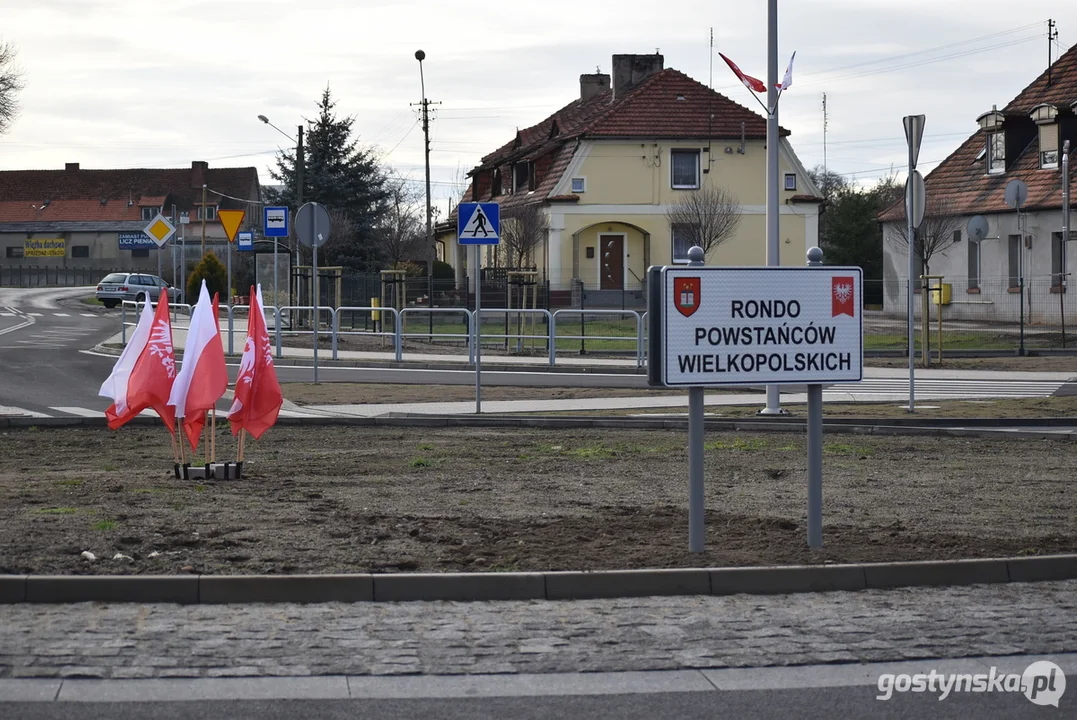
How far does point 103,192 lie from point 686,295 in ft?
350

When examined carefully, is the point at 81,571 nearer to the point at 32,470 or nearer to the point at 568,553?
the point at 568,553

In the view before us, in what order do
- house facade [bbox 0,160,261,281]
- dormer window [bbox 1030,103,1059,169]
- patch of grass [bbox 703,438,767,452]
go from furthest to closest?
house facade [bbox 0,160,261,281]
dormer window [bbox 1030,103,1059,169]
patch of grass [bbox 703,438,767,452]

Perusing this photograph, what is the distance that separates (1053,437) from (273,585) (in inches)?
403

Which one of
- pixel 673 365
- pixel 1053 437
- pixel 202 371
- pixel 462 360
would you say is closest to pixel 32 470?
pixel 202 371

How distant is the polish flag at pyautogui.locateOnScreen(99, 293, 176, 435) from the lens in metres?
11.0

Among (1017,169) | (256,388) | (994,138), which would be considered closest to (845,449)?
(256,388)

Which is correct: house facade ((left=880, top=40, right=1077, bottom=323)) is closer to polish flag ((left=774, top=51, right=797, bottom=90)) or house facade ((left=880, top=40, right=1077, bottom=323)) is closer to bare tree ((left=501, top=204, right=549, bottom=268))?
bare tree ((left=501, top=204, right=549, bottom=268))

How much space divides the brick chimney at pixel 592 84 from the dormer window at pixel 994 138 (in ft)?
81.7

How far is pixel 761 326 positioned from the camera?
808cm

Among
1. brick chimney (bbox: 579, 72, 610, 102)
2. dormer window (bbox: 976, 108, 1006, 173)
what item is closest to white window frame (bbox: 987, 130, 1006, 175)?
dormer window (bbox: 976, 108, 1006, 173)

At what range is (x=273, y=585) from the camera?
22.4 ft

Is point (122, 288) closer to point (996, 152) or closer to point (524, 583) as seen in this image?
point (996, 152)

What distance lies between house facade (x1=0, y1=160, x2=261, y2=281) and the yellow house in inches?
1957

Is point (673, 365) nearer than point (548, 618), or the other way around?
point (548, 618)
